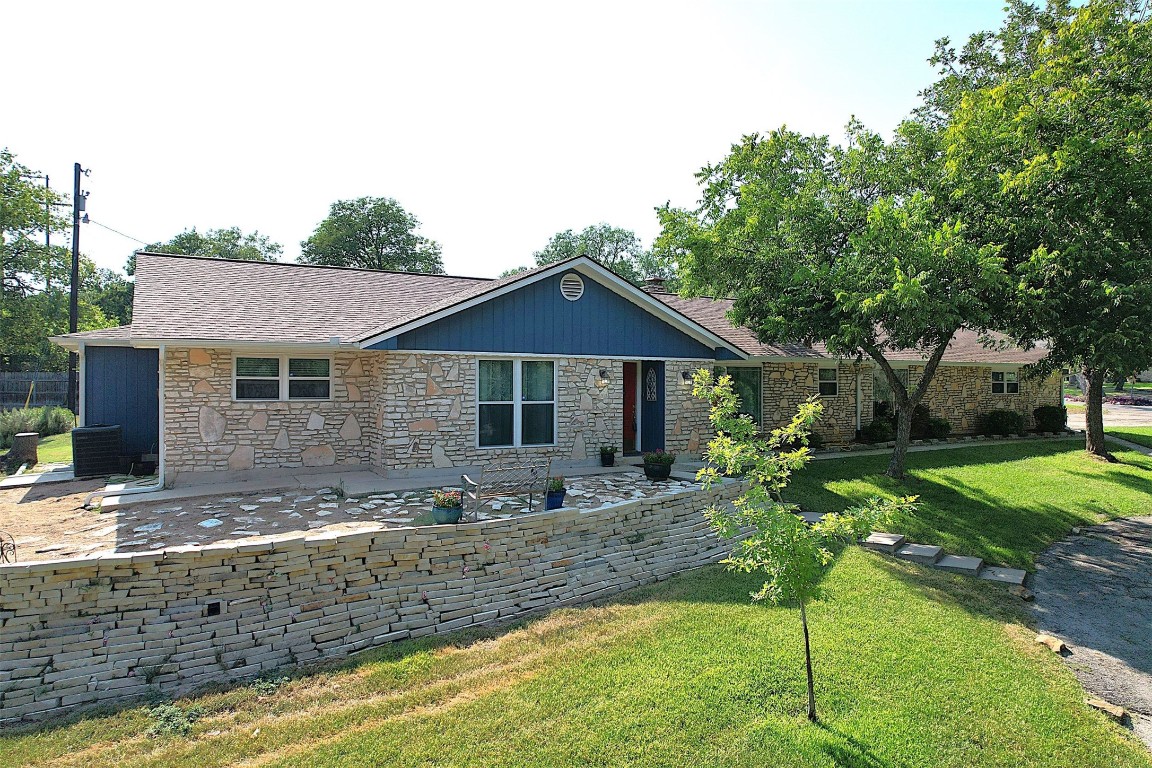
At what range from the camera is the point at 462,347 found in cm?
1158

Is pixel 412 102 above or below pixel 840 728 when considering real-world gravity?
above

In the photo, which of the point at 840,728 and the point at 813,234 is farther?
the point at 813,234

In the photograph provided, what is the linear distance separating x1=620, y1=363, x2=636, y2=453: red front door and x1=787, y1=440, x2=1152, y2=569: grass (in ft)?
12.6

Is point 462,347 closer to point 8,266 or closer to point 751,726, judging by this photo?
point 751,726

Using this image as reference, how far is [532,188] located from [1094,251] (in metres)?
15.6

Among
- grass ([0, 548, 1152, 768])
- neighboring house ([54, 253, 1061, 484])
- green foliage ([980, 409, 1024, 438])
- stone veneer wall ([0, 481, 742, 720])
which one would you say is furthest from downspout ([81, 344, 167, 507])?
green foliage ([980, 409, 1024, 438])

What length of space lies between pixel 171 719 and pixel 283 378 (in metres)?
7.41

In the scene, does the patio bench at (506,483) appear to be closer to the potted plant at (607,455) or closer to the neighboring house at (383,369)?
the neighboring house at (383,369)

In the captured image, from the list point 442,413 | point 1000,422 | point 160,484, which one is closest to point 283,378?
point 160,484

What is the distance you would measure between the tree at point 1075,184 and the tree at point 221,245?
45.2 meters

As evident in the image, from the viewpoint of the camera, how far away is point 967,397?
20.9 meters

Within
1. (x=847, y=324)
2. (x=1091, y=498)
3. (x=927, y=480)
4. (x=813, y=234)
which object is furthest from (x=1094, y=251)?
(x=1091, y=498)

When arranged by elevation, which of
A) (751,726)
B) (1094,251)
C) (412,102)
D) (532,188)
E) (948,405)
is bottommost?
(751,726)

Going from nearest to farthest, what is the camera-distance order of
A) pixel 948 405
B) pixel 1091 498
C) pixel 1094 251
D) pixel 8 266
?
pixel 1094 251, pixel 1091 498, pixel 948 405, pixel 8 266
